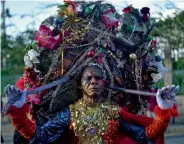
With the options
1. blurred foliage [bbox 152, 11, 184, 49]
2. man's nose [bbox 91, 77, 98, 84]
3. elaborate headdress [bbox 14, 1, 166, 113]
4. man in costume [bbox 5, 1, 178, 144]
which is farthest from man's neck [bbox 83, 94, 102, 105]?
blurred foliage [bbox 152, 11, 184, 49]

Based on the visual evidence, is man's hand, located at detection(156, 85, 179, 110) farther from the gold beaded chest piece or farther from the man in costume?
the gold beaded chest piece

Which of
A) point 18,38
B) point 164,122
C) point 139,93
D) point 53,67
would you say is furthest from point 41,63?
point 18,38

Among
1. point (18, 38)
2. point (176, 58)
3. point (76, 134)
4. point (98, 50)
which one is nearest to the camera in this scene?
point (76, 134)

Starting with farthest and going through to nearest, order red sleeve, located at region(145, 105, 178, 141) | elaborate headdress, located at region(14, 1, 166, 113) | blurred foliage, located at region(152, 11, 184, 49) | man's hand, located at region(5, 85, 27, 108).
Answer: blurred foliage, located at region(152, 11, 184, 49)
elaborate headdress, located at region(14, 1, 166, 113)
red sleeve, located at region(145, 105, 178, 141)
man's hand, located at region(5, 85, 27, 108)

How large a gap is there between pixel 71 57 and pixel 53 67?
18 cm

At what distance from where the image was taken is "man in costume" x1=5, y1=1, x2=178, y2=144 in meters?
4.81

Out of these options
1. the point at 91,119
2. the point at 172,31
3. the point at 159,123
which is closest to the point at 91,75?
the point at 91,119

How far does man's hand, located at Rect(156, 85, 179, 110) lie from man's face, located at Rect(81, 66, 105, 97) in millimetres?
567

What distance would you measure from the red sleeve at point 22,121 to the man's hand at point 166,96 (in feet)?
3.23

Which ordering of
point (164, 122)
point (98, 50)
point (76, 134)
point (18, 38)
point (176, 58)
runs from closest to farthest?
1. point (164, 122)
2. point (76, 134)
3. point (98, 50)
4. point (176, 58)
5. point (18, 38)

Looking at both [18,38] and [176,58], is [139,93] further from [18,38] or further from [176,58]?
[18,38]

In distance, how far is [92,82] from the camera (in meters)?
4.75

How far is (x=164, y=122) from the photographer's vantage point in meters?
4.51

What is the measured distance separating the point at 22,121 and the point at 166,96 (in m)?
1.07
